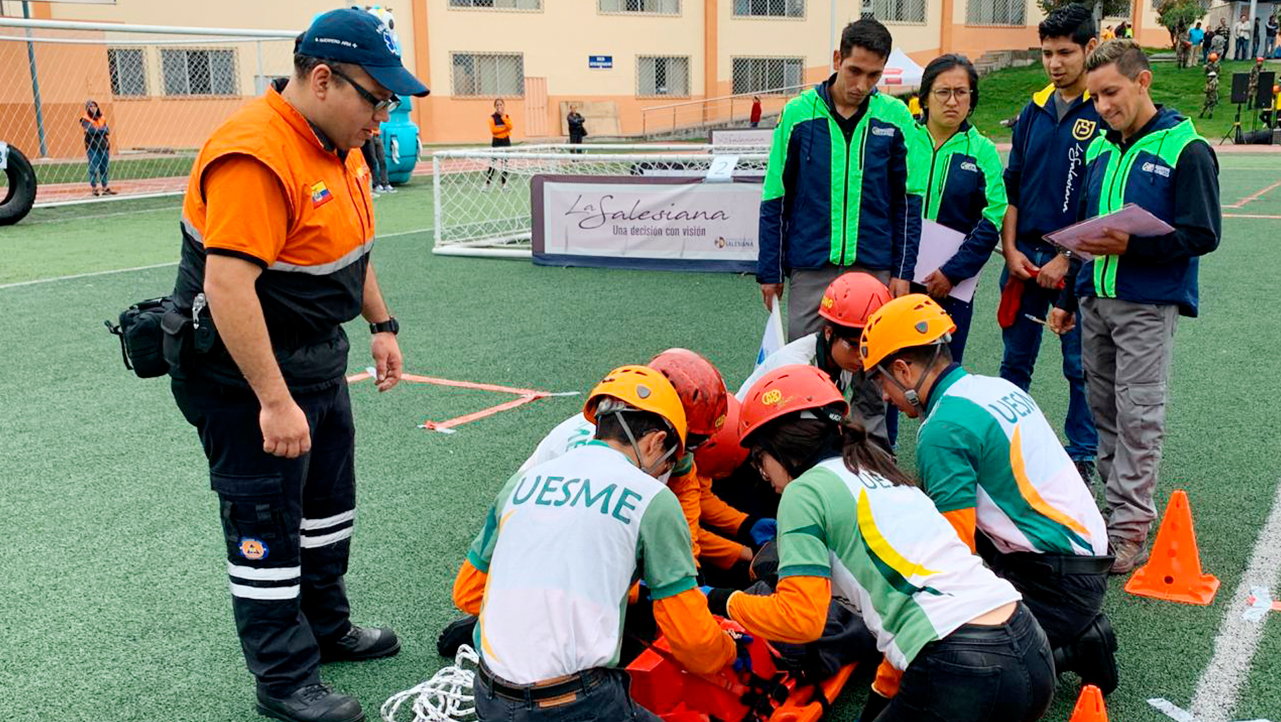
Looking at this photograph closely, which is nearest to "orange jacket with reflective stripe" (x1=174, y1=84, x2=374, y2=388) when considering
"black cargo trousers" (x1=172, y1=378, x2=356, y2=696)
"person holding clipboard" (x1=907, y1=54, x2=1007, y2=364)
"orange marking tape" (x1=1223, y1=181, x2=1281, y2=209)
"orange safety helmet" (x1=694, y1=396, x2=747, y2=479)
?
"black cargo trousers" (x1=172, y1=378, x2=356, y2=696)

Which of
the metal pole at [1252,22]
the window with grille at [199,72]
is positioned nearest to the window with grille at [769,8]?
the metal pole at [1252,22]

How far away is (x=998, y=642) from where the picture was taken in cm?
272

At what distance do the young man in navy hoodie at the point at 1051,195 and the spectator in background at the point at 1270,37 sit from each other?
47704 millimetres

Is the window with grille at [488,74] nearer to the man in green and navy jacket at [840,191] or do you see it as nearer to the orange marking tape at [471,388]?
the orange marking tape at [471,388]

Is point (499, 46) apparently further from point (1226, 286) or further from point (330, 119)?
point (330, 119)

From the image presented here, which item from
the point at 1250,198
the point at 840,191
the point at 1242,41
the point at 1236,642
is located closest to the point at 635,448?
the point at 1236,642

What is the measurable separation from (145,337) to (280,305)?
1.23ft

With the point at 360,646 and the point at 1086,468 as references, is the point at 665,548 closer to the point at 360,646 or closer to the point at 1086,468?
the point at 360,646

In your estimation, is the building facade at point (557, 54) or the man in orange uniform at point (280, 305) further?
the building facade at point (557, 54)

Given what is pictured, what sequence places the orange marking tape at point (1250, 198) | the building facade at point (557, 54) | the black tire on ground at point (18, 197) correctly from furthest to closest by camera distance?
1. the building facade at point (557, 54)
2. the orange marking tape at point (1250, 198)
3. the black tire on ground at point (18, 197)

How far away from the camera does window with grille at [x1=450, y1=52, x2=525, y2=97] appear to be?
119ft

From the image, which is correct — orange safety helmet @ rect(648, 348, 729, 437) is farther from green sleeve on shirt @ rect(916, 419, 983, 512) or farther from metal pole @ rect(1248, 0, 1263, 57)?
metal pole @ rect(1248, 0, 1263, 57)

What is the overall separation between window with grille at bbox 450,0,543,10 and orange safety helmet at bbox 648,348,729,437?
3418 cm

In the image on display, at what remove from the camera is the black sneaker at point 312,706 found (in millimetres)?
3172
